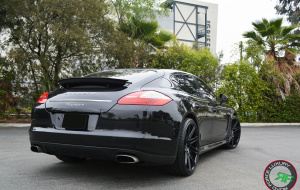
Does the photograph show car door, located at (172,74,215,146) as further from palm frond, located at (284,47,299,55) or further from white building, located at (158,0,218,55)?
white building, located at (158,0,218,55)

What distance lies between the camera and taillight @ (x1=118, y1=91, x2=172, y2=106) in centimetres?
340

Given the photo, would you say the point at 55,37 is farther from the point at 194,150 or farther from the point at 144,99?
the point at 144,99

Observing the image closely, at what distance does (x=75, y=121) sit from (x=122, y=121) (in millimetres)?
582

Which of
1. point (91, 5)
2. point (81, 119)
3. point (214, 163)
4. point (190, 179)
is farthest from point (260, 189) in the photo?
point (91, 5)

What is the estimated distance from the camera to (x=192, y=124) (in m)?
4.00

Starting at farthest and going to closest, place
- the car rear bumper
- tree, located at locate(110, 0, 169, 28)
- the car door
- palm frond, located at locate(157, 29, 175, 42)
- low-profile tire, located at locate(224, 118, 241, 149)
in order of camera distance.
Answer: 1. palm frond, located at locate(157, 29, 175, 42)
2. tree, located at locate(110, 0, 169, 28)
3. low-profile tire, located at locate(224, 118, 241, 149)
4. the car door
5. the car rear bumper

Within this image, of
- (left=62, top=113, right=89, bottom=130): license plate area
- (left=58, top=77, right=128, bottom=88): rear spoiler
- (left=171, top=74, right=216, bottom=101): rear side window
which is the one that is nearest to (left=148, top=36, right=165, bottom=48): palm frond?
(left=171, top=74, right=216, bottom=101): rear side window

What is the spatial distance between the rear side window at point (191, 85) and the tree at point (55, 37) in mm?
7425

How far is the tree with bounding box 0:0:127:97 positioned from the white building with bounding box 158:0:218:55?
3780 cm

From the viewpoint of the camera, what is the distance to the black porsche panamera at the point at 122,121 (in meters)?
3.32

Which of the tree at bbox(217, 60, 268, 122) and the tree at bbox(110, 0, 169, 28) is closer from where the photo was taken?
the tree at bbox(217, 60, 268, 122)

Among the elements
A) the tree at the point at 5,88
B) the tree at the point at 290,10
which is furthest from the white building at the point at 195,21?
the tree at the point at 5,88

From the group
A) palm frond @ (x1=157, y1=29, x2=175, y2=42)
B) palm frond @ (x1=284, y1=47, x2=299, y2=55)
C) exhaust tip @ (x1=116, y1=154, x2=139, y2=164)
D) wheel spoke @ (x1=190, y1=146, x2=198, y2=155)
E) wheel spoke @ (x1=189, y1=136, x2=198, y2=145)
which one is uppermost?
palm frond @ (x1=157, y1=29, x2=175, y2=42)

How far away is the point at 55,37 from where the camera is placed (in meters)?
11.2
